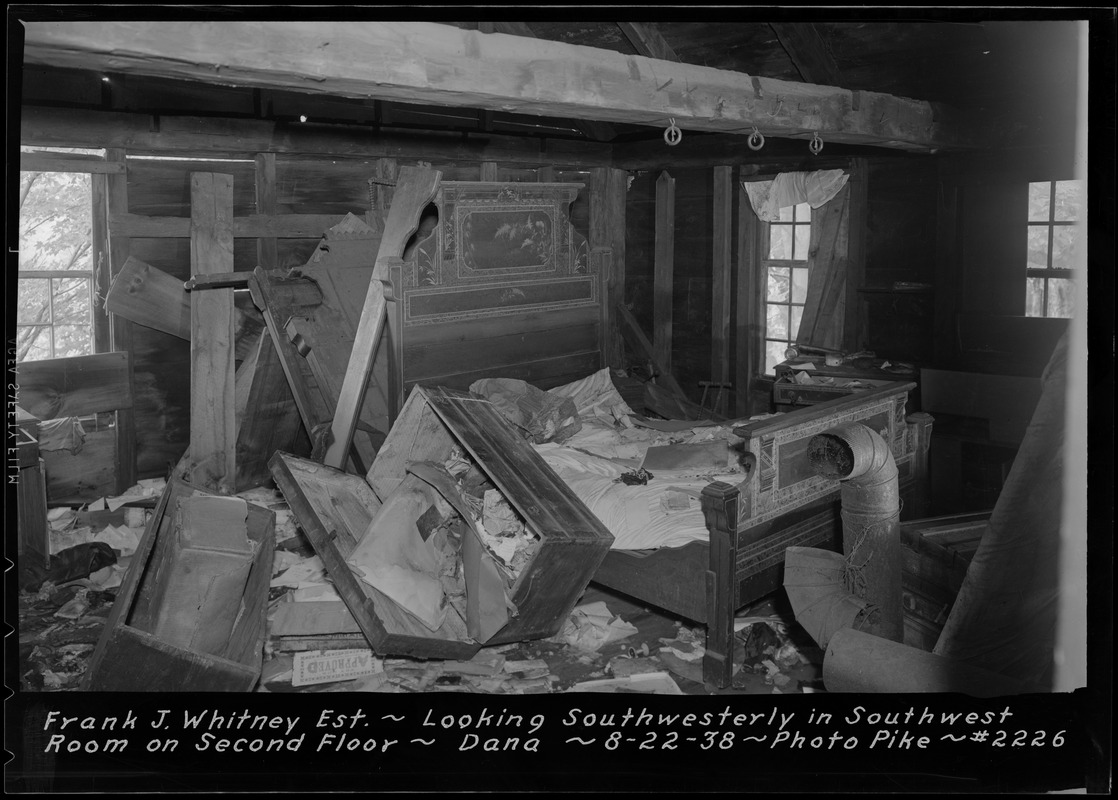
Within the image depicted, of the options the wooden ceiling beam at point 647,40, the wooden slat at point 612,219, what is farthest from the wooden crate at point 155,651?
the wooden slat at point 612,219

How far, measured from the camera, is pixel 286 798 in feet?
10.6

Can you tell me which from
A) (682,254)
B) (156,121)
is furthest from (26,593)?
(682,254)

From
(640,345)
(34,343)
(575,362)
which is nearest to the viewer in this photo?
(34,343)

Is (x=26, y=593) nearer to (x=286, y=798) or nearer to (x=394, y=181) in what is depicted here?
(x=286, y=798)

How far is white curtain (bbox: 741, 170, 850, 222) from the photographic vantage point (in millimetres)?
7355

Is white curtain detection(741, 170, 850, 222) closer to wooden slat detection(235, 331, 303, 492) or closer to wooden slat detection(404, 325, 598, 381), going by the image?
wooden slat detection(404, 325, 598, 381)

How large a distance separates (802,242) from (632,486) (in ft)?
12.3

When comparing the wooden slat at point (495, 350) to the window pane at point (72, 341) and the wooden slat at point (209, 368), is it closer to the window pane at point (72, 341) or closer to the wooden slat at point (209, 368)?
the wooden slat at point (209, 368)

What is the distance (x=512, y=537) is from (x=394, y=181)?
→ 155 inches

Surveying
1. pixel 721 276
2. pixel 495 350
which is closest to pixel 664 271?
pixel 721 276

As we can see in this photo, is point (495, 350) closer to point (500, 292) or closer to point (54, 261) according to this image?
point (500, 292)

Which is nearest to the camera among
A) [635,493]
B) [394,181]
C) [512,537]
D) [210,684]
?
[210,684]

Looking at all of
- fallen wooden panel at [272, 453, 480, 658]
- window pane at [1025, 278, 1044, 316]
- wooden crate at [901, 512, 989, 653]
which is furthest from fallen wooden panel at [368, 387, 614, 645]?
window pane at [1025, 278, 1044, 316]

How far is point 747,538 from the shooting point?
14.3ft
